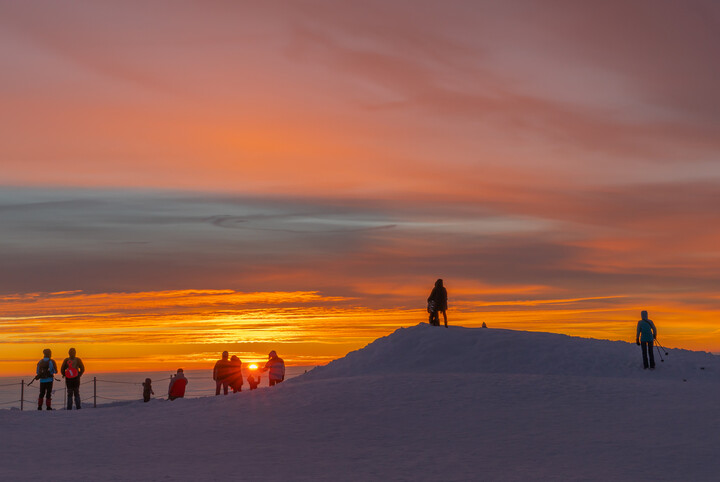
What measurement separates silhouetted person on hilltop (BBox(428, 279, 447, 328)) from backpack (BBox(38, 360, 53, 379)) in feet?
54.6

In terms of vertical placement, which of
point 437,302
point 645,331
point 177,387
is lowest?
point 177,387

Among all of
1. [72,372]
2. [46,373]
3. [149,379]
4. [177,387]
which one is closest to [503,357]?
[177,387]

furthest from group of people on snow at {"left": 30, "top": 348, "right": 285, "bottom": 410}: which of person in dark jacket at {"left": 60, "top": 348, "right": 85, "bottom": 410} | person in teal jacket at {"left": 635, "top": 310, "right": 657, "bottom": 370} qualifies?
person in teal jacket at {"left": 635, "top": 310, "right": 657, "bottom": 370}

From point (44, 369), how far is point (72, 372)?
3.22 feet

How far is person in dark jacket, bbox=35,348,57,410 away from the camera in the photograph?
2831 centimetres

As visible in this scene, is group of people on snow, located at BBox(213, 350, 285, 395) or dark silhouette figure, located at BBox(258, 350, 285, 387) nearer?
group of people on snow, located at BBox(213, 350, 285, 395)

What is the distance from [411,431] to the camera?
20.7 metres

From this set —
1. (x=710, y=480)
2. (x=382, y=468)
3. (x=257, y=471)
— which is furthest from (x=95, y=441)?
(x=710, y=480)

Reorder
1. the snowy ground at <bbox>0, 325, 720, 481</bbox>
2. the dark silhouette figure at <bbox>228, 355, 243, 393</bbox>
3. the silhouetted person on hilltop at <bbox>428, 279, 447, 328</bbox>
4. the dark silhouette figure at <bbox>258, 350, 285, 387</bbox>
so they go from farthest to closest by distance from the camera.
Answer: the silhouetted person on hilltop at <bbox>428, 279, 447, 328</bbox>
the dark silhouette figure at <bbox>258, 350, 285, 387</bbox>
the dark silhouette figure at <bbox>228, 355, 243, 393</bbox>
the snowy ground at <bbox>0, 325, 720, 481</bbox>

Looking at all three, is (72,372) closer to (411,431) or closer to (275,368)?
(275,368)

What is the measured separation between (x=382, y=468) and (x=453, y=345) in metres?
18.7

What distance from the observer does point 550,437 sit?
1939cm

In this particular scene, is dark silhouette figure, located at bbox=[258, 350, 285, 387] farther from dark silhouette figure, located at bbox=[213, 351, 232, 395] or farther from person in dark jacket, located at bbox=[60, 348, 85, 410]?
person in dark jacket, located at bbox=[60, 348, 85, 410]

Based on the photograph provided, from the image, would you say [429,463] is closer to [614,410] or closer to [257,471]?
[257,471]
